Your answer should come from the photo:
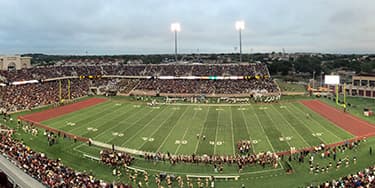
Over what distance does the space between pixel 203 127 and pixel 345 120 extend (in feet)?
61.3

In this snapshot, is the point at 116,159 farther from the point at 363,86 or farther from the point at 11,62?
the point at 11,62

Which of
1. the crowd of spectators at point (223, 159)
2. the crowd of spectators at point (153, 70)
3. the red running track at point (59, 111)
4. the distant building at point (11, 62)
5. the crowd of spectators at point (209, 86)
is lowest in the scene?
the crowd of spectators at point (223, 159)

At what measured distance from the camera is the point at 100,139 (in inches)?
1361

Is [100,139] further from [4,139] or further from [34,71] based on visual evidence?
[34,71]

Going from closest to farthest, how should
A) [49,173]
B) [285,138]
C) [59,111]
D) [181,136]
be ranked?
[49,173] → [285,138] → [181,136] → [59,111]

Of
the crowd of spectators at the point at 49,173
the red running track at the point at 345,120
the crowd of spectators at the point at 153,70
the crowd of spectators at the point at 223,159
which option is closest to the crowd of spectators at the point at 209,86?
the crowd of spectators at the point at 153,70

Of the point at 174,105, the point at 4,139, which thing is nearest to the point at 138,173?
the point at 4,139

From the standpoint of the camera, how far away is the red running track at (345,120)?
37.0 m

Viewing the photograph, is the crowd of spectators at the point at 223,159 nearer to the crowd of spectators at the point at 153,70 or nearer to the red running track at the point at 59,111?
the red running track at the point at 59,111

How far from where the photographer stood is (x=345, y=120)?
42.8 metres

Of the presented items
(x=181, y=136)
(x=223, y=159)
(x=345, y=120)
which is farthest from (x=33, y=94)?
(x=345, y=120)

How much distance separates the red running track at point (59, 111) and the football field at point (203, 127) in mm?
1849

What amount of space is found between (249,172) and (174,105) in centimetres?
3198

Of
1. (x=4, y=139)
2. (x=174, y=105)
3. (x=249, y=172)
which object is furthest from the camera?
(x=174, y=105)
